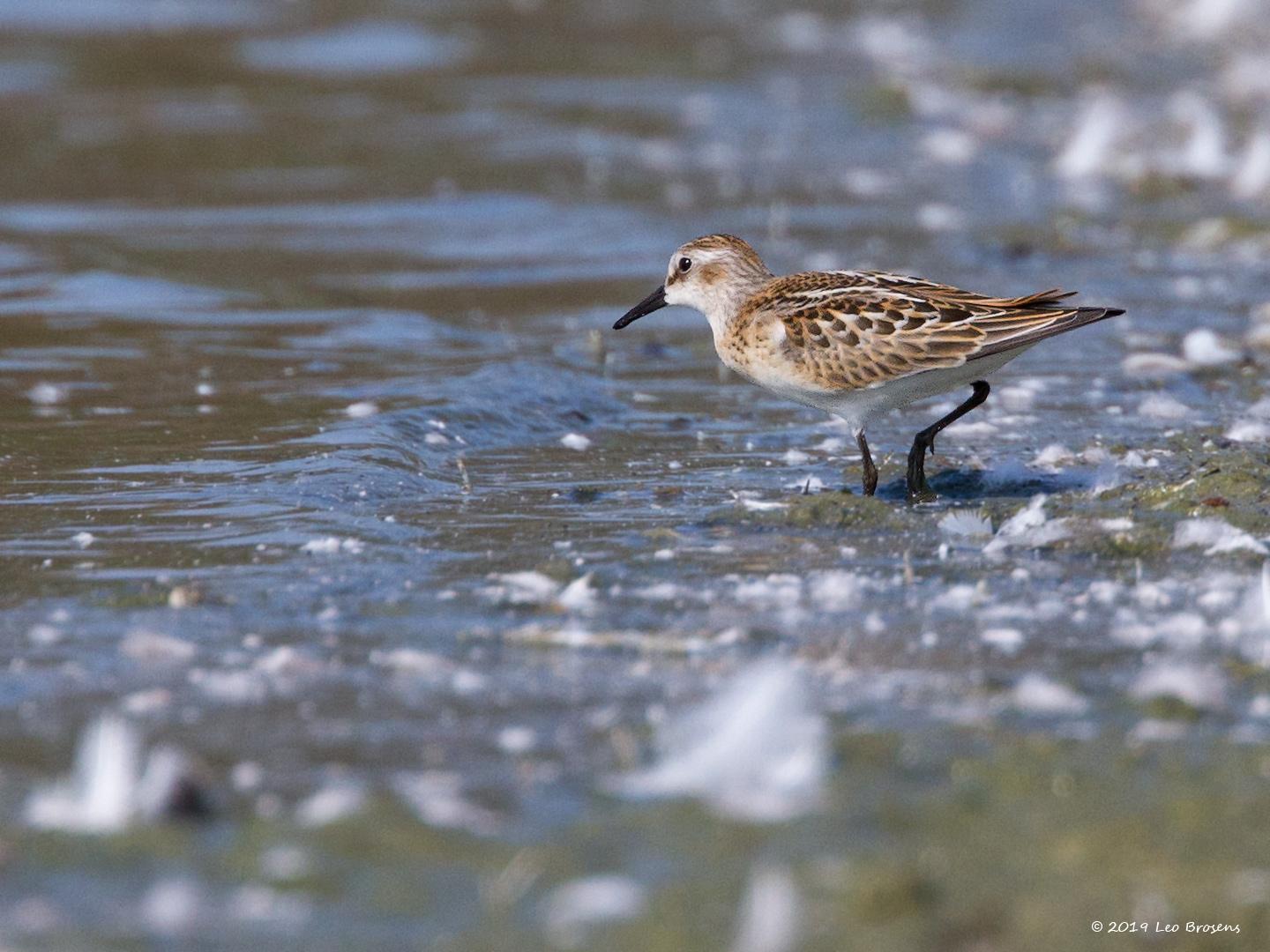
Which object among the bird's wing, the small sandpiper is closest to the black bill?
the small sandpiper

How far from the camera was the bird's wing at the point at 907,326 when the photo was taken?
6629mm

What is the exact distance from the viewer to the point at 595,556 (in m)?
5.98

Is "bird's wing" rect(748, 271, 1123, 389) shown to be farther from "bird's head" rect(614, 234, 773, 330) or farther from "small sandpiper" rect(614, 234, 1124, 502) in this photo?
"bird's head" rect(614, 234, 773, 330)

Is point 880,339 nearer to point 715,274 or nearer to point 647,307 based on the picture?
point 715,274

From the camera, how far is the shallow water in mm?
3732

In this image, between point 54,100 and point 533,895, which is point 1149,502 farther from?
point 54,100

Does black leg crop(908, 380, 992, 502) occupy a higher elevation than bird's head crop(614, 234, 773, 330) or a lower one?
lower

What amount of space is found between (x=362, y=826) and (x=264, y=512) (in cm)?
279

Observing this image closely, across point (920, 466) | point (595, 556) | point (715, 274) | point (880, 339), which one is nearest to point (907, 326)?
point (880, 339)

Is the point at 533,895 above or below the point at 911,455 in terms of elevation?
below

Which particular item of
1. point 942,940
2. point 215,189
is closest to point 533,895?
point 942,940

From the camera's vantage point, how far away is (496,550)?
6.09 meters

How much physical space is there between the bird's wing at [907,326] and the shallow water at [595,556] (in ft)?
1.69

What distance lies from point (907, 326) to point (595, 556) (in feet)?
5.22
